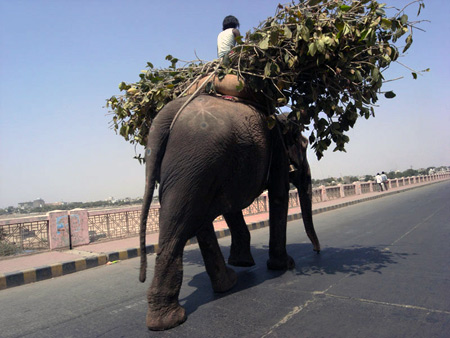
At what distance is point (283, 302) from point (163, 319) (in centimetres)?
108

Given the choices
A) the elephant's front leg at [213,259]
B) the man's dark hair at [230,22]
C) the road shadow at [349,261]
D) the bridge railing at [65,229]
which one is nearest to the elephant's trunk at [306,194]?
the road shadow at [349,261]

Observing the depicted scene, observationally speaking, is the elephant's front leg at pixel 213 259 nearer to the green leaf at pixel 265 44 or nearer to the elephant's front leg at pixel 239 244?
the elephant's front leg at pixel 239 244

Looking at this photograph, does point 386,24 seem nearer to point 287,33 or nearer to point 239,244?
point 287,33

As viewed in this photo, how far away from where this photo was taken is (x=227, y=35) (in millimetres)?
3949

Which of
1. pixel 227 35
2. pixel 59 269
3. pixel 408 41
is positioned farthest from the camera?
pixel 59 269

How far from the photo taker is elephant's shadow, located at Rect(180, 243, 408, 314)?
3.53 m

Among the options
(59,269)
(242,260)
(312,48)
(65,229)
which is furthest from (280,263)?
(65,229)

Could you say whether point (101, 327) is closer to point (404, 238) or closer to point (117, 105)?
point (117, 105)

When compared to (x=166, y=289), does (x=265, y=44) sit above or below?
above

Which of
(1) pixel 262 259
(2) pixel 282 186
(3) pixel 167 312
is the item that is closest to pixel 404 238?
(1) pixel 262 259

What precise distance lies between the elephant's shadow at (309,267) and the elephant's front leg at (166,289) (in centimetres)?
36

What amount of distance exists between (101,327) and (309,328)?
→ 5.65ft

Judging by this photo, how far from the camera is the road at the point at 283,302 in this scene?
101 inches

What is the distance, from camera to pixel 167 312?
8.96 feet
